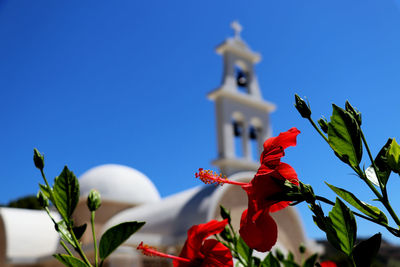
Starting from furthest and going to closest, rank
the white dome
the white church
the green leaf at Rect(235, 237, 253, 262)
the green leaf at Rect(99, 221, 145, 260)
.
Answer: the white dome → the white church → the green leaf at Rect(235, 237, 253, 262) → the green leaf at Rect(99, 221, 145, 260)

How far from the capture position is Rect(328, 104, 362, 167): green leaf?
589 millimetres

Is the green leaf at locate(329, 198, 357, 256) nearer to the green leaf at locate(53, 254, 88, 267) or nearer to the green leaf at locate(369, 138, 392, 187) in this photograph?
the green leaf at locate(369, 138, 392, 187)

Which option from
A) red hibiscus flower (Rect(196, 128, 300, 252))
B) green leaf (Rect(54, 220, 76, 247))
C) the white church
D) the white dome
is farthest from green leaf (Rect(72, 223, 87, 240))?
the white dome

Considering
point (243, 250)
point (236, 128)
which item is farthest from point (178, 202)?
point (243, 250)

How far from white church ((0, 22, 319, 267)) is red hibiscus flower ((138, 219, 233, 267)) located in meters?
6.39

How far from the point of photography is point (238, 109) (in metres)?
10.0

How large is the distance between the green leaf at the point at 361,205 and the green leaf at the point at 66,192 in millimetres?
518

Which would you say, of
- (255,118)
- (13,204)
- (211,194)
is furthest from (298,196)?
(13,204)

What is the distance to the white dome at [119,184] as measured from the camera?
12.8 metres

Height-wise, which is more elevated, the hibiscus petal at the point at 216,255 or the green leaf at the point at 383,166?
the green leaf at the point at 383,166

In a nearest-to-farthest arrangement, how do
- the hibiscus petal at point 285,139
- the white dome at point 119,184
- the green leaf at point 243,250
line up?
the hibiscus petal at point 285,139
the green leaf at point 243,250
the white dome at point 119,184

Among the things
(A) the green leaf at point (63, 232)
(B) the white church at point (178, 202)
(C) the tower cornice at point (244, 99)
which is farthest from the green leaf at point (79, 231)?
(C) the tower cornice at point (244, 99)

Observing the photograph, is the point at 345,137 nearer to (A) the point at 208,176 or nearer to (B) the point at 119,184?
(A) the point at 208,176

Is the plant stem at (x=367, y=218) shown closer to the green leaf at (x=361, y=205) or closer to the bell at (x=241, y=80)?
the green leaf at (x=361, y=205)
